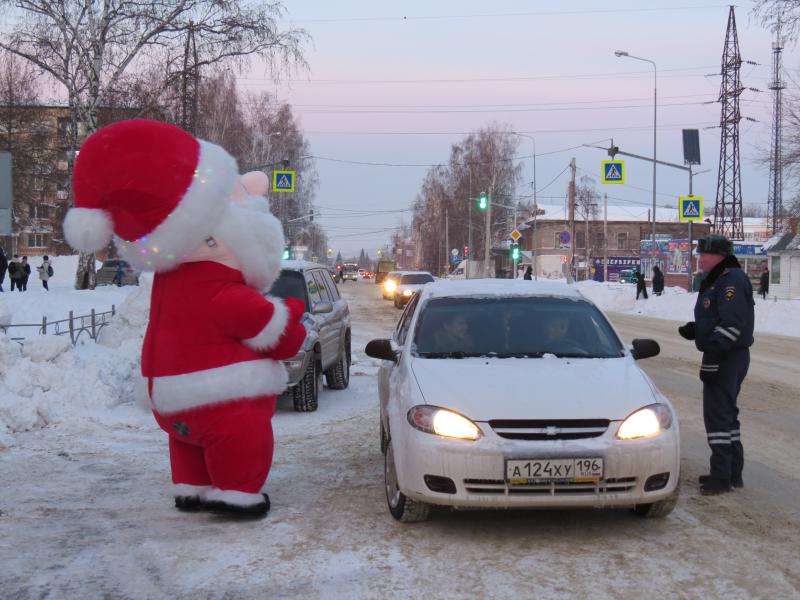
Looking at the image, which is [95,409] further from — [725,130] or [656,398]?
[725,130]

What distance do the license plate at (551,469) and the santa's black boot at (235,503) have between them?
156 cm

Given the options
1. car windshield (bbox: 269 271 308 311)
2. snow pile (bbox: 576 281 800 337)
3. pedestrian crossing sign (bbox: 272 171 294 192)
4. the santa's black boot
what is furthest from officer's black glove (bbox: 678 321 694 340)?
pedestrian crossing sign (bbox: 272 171 294 192)

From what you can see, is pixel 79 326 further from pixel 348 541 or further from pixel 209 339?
pixel 348 541

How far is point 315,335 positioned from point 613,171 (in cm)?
2558

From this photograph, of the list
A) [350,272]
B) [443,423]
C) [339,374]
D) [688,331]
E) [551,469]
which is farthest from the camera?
[350,272]

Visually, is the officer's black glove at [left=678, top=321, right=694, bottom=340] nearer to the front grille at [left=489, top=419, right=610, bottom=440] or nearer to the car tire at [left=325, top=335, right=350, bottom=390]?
the front grille at [left=489, top=419, right=610, bottom=440]

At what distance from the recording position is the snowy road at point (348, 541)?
4.12m

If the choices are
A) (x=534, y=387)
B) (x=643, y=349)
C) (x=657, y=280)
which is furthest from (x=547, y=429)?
(x=657, y=280)

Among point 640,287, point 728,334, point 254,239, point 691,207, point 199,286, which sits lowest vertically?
point 640,287

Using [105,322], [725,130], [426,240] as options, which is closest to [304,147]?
[725,130]

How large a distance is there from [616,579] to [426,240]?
97895 mm

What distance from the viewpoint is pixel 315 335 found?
9742mm

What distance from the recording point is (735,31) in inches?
2010

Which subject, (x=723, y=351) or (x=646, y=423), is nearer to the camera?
(x=646, y=423)
